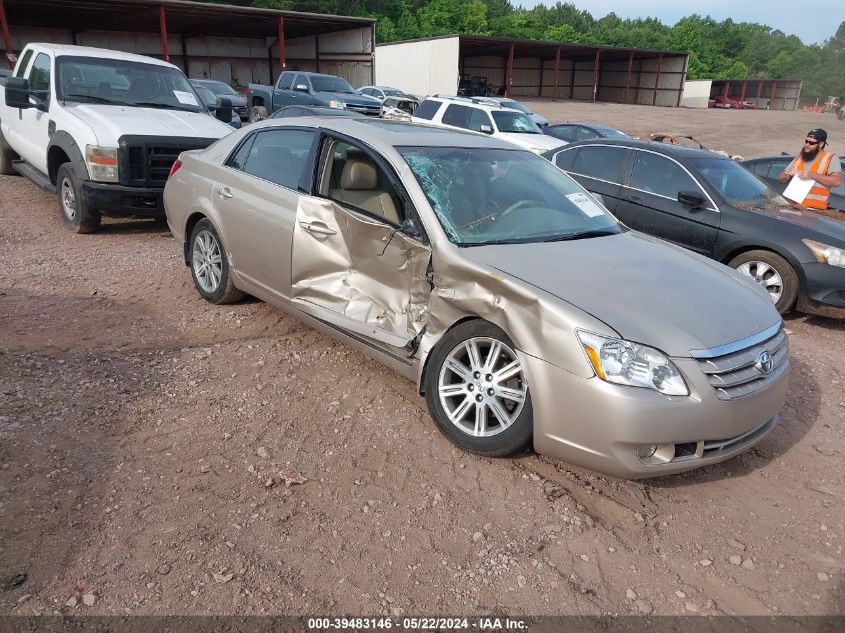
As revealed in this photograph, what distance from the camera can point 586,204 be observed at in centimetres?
454

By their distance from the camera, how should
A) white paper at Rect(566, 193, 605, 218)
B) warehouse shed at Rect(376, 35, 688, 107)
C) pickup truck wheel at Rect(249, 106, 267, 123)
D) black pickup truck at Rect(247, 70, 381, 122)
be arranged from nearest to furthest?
1. white paper at Rect(566, 193, 605, 218)
2. pickup truck wheel at Rect(249, 106, 267, 123)
3. black pickup truck at Rect(247, 70, 381, 122)
4. warehouse shed at Rect(376, 35, 688, 107)

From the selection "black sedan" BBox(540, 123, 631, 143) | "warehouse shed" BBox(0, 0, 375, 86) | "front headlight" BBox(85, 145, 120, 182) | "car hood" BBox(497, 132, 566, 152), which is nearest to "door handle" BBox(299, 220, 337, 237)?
"front headlight" BBox(85, 145, 120, 182)

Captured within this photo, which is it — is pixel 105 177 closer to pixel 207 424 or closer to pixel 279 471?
pixel 207 424

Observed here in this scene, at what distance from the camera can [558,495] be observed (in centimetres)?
327

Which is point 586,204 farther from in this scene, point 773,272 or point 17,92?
point 17,92

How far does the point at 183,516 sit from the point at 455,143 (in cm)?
288

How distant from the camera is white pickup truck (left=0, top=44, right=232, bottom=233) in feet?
23.3

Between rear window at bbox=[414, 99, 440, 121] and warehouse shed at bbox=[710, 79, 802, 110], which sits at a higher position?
warehouse shed at bbox=[710, 79, 802, 110]

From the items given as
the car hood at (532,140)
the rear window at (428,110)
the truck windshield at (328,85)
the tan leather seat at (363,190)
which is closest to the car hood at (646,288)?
the tan leather seat at (363,190)

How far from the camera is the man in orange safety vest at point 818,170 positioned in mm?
7719

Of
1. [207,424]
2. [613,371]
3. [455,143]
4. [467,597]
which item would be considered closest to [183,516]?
[207,424]

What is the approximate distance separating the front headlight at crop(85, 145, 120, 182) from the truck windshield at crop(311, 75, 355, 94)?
1280cm

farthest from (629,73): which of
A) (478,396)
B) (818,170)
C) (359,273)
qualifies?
(478,396)

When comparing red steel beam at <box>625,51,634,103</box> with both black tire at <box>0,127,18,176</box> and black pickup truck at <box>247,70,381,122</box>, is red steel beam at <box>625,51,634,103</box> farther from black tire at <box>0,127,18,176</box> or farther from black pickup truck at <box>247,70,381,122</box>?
black tire at <box>0,127,18,176</box>
